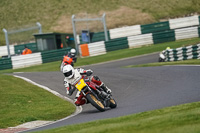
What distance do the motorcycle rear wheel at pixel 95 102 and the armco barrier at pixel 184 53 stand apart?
12373mm

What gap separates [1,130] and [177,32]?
2456 centimetres

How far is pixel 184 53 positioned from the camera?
2342 centimetres

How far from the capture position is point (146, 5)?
155 ft

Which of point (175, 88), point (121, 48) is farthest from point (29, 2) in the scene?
point (175, 88)

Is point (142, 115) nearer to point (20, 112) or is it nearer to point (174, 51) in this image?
point (20, 112)

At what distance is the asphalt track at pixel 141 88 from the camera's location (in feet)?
35.6

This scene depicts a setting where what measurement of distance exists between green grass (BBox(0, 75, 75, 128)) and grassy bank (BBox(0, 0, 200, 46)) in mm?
28231

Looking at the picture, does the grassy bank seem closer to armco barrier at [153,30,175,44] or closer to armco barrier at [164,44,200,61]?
armco barrier at [153,30,175,44]

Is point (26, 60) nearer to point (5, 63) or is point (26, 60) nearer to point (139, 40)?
point (5, 63)

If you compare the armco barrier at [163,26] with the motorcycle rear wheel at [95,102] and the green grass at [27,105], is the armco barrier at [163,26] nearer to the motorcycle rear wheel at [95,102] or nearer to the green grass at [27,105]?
the green grass at [27,105]

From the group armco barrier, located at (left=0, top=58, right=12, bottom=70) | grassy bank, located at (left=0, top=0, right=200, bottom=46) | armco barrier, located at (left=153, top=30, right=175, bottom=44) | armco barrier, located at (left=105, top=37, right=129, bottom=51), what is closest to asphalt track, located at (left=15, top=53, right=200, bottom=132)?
armco barrier, located at (left=0, top=58, right=12, bottom=70)

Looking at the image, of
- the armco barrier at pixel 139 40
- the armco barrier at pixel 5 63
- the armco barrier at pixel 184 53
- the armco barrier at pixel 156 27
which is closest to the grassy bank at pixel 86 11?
the armco barrier at pixel 156 27

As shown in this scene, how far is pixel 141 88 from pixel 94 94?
3924mm

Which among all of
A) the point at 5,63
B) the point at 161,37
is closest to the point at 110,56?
the point at 161,37
